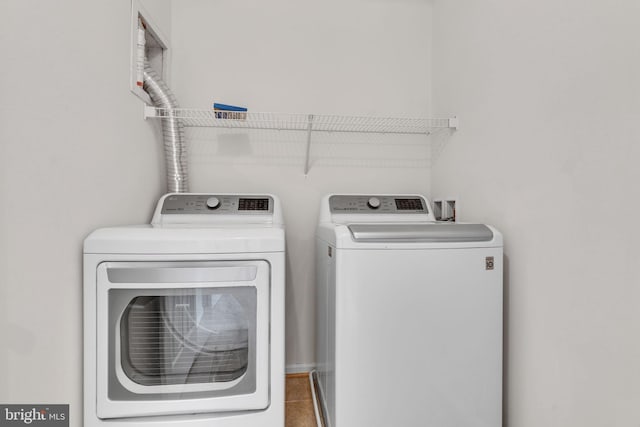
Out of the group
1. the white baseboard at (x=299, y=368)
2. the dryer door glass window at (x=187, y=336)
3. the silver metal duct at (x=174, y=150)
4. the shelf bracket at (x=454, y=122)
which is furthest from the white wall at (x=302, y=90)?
the dryer door glass window at (x=187, y=336)

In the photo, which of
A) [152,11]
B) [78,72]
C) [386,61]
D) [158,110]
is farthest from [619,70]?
[152,11]

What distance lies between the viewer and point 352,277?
1.06 m

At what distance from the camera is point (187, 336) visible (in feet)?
3.56

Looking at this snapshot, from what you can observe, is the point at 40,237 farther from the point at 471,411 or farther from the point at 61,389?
the point at 471,411

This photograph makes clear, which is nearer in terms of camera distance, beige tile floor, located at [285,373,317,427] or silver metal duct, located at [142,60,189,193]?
beige tile floor, located at [285,373,317,427]

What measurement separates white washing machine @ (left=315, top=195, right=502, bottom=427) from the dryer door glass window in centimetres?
35

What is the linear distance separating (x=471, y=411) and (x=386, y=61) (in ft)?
6.08

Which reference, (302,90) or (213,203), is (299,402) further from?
(302,90)

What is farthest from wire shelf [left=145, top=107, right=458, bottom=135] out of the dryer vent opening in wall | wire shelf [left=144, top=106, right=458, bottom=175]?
the dryer vent opening in wall

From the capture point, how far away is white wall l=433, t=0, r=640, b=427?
31.1 inches

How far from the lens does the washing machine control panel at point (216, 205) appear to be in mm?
1521

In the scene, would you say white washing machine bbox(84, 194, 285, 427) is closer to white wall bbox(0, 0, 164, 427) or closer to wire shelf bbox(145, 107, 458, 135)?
white wall bbox(0, 0, 164, 427)

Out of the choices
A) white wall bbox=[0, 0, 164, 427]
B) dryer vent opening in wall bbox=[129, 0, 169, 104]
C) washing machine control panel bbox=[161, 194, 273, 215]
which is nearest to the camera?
white wall bbox=[0, 0, 164, 427]

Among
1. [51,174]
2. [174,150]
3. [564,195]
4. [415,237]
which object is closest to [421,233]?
[415,237]
